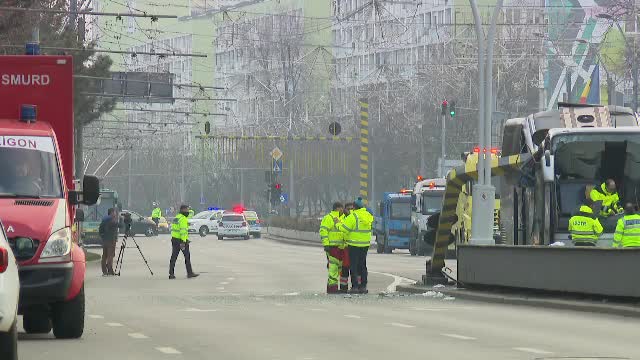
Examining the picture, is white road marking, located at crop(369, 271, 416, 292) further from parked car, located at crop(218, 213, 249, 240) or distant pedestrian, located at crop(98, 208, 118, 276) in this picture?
parked car, located at crop(218, 213, 249, 240)

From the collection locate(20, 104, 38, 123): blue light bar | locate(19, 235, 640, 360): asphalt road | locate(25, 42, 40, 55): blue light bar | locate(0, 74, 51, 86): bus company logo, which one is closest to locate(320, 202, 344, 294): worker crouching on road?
locate(19, 235, 640, 360): asphalt road

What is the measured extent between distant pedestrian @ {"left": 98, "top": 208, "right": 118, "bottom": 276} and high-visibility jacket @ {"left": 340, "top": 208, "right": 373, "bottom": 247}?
550 inches

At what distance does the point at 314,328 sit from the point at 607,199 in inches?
407

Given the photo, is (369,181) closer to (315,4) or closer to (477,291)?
(315,4)

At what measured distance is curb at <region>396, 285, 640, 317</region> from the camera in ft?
79.2

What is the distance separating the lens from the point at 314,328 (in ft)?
69.4

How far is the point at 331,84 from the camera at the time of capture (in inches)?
5153

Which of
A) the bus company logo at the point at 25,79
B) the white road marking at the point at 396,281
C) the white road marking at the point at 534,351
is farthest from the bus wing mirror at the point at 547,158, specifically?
the white road marking at the point at 534,351

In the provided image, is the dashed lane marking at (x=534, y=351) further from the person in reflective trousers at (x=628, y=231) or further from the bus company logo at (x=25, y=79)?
the person in reflective trousers at (x=628, y=231)

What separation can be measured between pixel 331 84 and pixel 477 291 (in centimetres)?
10072

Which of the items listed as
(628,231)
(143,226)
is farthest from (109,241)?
(143,226)

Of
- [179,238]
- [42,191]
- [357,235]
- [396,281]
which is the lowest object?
[396,281]

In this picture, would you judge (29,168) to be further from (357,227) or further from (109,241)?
(109,241)

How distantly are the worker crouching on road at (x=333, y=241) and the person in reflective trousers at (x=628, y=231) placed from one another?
7.19 meters
